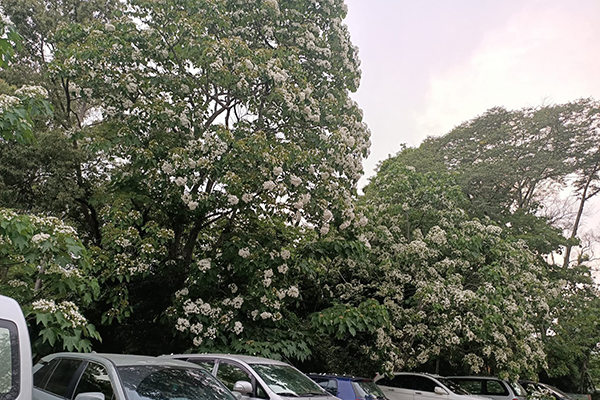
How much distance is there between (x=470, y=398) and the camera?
35.3 feet

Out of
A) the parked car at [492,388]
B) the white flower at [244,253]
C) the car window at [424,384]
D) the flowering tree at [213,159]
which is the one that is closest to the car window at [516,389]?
the parked car at [492,388]

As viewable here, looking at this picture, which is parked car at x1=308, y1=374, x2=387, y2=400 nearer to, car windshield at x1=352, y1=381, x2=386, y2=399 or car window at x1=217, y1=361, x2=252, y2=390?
car windshield at x1=352, y1=381, x2=386, y2=399

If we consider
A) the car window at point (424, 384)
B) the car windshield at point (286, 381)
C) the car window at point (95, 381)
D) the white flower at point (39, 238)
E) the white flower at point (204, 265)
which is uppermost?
the white flower at point (204, 265)

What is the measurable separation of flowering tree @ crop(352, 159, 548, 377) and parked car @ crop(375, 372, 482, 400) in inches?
19.4

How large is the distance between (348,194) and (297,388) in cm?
531

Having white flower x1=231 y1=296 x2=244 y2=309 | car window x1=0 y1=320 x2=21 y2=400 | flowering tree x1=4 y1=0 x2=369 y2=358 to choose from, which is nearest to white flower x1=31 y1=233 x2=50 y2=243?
car window x1=0 y1=320 x2=21 y2=400

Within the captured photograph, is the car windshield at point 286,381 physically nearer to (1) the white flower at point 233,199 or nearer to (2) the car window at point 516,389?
(1) the white flower at point 233,199

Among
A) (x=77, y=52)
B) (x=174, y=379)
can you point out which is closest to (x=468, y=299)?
(x=174, y=379)

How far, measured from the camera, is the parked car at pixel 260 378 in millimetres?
5973

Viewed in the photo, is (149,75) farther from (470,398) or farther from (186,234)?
Result: (470,398)

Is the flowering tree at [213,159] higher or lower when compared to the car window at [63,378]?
higher

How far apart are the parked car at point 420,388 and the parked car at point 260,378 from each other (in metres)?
5.70

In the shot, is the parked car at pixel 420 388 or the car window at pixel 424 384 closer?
the parked car at pixel 420 388

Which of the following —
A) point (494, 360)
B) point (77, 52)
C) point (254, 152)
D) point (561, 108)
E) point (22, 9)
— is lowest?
point (494, 360)
